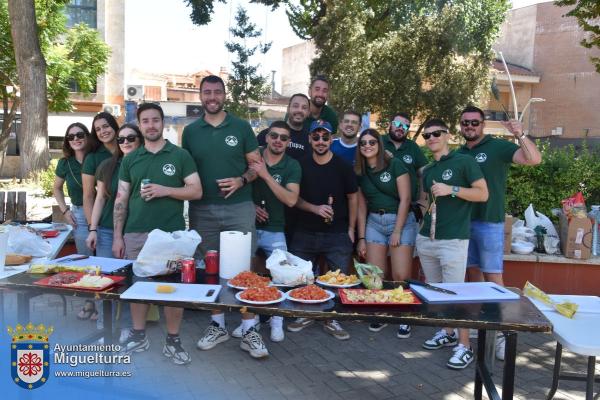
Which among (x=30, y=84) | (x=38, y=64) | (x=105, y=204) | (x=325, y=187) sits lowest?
(x=105, y=204)

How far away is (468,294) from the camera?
3141mm

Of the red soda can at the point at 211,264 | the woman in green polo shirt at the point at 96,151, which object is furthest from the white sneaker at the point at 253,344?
the woman in green polo shirt at the point at 96,151

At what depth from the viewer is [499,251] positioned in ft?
14.4

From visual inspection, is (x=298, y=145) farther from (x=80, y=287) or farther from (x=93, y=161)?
(x=80, y=287)

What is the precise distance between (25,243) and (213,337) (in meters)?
1.66

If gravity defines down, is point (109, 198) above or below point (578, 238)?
above

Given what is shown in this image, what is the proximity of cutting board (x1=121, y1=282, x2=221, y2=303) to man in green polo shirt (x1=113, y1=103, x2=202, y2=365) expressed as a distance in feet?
2.69

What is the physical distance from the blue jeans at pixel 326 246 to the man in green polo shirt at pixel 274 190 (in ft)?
0.47

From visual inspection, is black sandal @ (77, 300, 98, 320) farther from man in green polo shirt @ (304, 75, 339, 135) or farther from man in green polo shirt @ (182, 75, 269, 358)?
man in green polo shirt @ (304, 75, 339, 135)

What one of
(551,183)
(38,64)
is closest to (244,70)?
(38,64)

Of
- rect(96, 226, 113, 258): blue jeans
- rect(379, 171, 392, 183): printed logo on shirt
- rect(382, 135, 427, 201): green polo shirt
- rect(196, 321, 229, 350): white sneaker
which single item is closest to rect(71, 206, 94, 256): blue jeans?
rect(96, 226, 113, 258): blue jeans

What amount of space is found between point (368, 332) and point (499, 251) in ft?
4.71

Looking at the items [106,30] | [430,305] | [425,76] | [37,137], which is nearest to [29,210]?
[37,137]

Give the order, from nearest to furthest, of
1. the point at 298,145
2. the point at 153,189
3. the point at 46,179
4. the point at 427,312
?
the point at 427,312
the point at 153,189
the point at 298,145
the point at 46,179
